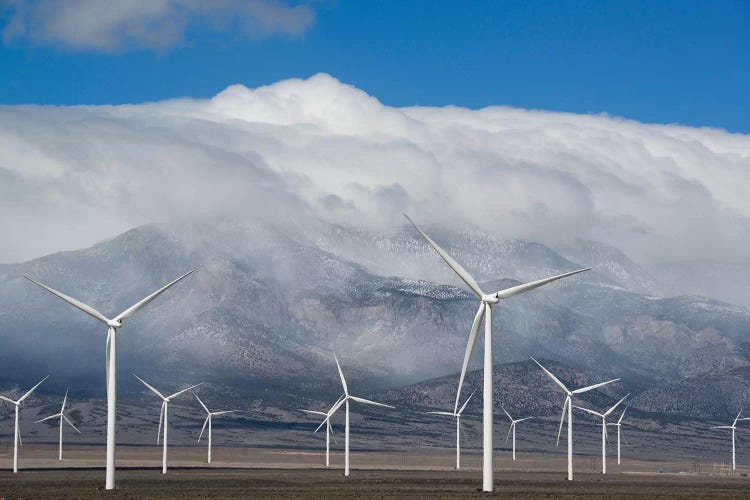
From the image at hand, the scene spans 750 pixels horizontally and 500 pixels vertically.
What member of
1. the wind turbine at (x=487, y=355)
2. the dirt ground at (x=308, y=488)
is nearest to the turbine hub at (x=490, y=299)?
the wind turbine at (x=487, y=355)

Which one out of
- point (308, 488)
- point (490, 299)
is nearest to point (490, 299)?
point (490, 299)

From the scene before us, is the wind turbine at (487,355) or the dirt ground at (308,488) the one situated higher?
the wind turbine at (487,355)

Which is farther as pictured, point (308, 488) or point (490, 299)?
point (308, 488)

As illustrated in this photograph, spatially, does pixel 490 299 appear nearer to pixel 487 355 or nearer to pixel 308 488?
pixel 487 355

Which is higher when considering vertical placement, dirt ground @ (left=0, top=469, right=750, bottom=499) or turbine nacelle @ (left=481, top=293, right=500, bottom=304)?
turbine nacelle @ (left=481, top=293, right=500, bottom=304)

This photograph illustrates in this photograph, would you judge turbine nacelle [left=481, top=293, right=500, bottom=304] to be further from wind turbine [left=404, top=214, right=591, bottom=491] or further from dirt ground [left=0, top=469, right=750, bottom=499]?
dirt ground [left=0, top=469, right=750, bottom=499]

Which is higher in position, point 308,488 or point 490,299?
point 490,299

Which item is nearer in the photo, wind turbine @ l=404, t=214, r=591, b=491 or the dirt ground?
wind turbine @ l=404, t=214, r=591, b=491

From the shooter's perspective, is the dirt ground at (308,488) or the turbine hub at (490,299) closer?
the turbine hub at (490,299)

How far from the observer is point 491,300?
8875 cm

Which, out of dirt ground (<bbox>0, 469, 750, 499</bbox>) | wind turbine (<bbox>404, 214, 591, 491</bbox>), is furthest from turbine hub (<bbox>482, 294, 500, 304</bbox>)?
dirt ground (<bbox>0, 469, 750, 499</bbox>)

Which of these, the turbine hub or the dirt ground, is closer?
the turbine hub

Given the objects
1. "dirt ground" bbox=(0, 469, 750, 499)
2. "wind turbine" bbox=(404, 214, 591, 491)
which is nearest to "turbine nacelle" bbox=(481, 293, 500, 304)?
"wind turbine" bbox=(404, 214, 591, 491)

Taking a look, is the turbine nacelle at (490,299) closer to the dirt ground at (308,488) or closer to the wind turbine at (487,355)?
the wind turbine at (487,355)
